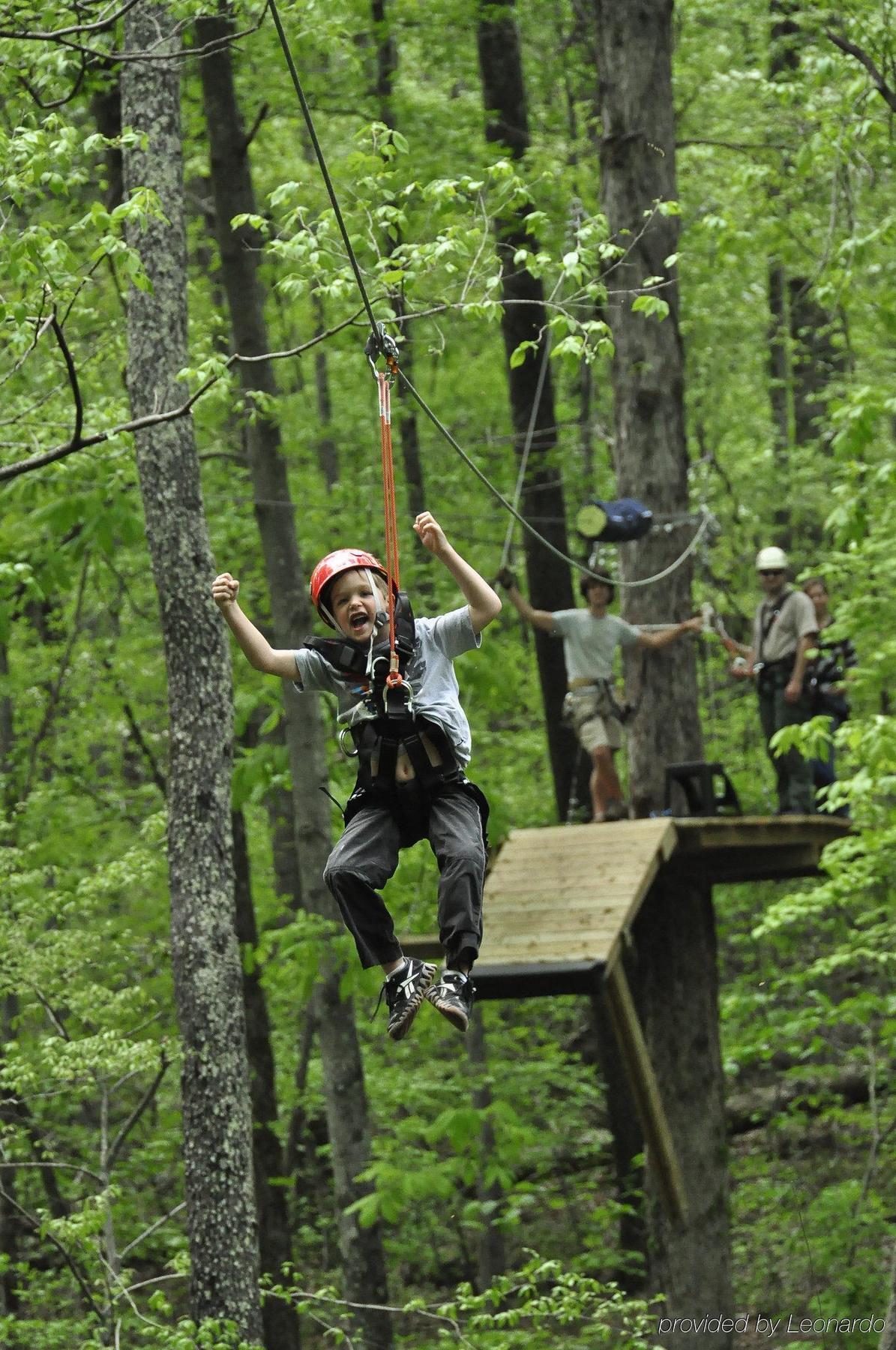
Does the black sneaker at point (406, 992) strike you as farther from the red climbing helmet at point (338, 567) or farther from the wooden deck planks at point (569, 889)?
the wooden deck planks at point (569, 889)

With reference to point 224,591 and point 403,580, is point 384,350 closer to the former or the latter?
point 224,591

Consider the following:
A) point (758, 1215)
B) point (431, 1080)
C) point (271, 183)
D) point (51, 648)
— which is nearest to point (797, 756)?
point (431, 1080)

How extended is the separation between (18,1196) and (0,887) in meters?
Answer: 5.38

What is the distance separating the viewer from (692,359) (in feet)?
56.3

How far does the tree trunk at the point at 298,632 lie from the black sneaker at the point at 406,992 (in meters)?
6.00

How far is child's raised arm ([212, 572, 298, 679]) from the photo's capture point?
445 cm

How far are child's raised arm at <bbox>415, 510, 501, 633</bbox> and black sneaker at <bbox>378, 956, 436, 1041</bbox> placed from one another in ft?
3.33

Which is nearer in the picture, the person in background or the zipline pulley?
the zipline pulley

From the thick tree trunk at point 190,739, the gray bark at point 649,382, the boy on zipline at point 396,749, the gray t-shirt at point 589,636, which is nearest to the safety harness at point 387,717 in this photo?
the boy on zipline at point 396,749

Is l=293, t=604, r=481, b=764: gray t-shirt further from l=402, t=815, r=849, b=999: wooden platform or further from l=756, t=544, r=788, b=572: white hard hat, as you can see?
l=756, t=544, r=788, b=572: white hard hat

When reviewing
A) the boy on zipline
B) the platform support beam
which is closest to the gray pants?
the boy on zipline

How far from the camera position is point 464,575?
4414 millimetres

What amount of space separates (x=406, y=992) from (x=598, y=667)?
5211 millimetres

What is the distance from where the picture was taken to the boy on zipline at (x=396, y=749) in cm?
443
